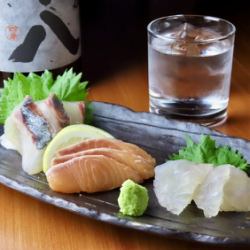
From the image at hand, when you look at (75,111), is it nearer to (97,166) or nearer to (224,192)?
(97,166)

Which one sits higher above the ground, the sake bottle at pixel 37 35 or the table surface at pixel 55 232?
the sake bottle at pixel 37 35

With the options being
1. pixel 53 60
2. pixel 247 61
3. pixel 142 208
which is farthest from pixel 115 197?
pixel 247 61

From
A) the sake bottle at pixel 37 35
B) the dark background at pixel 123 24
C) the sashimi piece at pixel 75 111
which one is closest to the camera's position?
the sashimi piece at pixel 75 111

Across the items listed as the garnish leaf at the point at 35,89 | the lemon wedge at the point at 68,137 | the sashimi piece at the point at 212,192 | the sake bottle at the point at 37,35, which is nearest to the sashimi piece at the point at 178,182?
the sashimi piece at the point at 212,192

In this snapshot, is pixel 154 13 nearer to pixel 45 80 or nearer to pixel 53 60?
pixel 53 60

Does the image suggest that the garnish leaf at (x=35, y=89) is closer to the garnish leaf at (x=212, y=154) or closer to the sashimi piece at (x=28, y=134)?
the sashimi piece at (x=28, y=134)

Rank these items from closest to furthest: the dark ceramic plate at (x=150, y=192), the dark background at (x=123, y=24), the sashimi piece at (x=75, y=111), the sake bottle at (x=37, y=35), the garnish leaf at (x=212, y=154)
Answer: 1. the dark ceramic plate at (x=150, y=192)
2. the garnish leaf at (x=212, y=154)
3. the sashimi piece at (x=75, y=111)
4. the sake bottle at (x=37, y=35)
5. the dark background at (x=123, y=24)

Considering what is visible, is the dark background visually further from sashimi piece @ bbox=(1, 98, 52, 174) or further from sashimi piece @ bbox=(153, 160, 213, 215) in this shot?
sashimi piece @ bbox=(153, 160, 213, 215)

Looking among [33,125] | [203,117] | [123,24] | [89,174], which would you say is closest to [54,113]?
[33,125]

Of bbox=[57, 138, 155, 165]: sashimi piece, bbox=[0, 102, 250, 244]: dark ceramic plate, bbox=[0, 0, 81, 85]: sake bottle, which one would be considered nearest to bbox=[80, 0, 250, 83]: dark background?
bbox=[0, 0, 81, 85]: sake bottle
